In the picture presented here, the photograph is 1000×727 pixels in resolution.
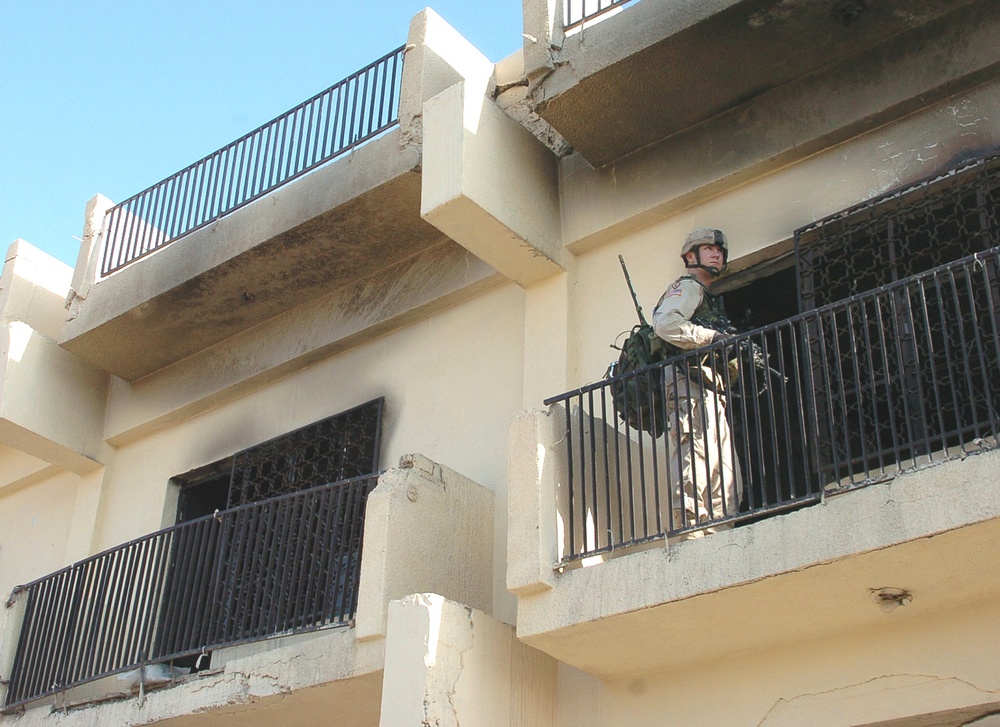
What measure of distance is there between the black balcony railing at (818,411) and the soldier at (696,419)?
0.02m

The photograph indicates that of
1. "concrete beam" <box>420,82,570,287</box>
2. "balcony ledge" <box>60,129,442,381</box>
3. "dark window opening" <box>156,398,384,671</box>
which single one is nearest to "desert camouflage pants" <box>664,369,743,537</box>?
"concrete beam" <box>420,82,570,287</box>

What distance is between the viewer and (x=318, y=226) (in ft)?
31.4

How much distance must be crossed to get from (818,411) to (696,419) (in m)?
0.68

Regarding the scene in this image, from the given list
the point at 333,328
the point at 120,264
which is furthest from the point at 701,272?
the point at 120,264

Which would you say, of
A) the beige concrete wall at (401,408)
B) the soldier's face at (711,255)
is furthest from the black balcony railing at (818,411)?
the beige concrete wall at (401,408)

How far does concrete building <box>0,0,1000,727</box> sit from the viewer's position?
253 inches

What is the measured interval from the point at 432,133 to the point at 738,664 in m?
3.66

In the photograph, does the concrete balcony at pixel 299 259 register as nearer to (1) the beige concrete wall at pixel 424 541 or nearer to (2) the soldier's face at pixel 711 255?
(1) the beige concrete wall at pixel 424 541

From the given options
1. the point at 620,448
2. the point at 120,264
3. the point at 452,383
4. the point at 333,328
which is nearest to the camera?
the point at 620,448

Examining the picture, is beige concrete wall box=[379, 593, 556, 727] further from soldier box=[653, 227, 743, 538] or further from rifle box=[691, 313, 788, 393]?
rifle box=[691, 313, 788, 393]

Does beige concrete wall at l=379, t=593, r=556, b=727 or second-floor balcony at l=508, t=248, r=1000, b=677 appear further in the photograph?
beige concrete wall at l=379, t=593, r=556, b=727

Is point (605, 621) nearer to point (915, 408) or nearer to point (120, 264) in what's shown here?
point (915, 408)

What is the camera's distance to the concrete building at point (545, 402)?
6414 mm

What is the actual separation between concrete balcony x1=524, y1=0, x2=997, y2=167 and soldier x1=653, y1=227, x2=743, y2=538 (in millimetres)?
1324
